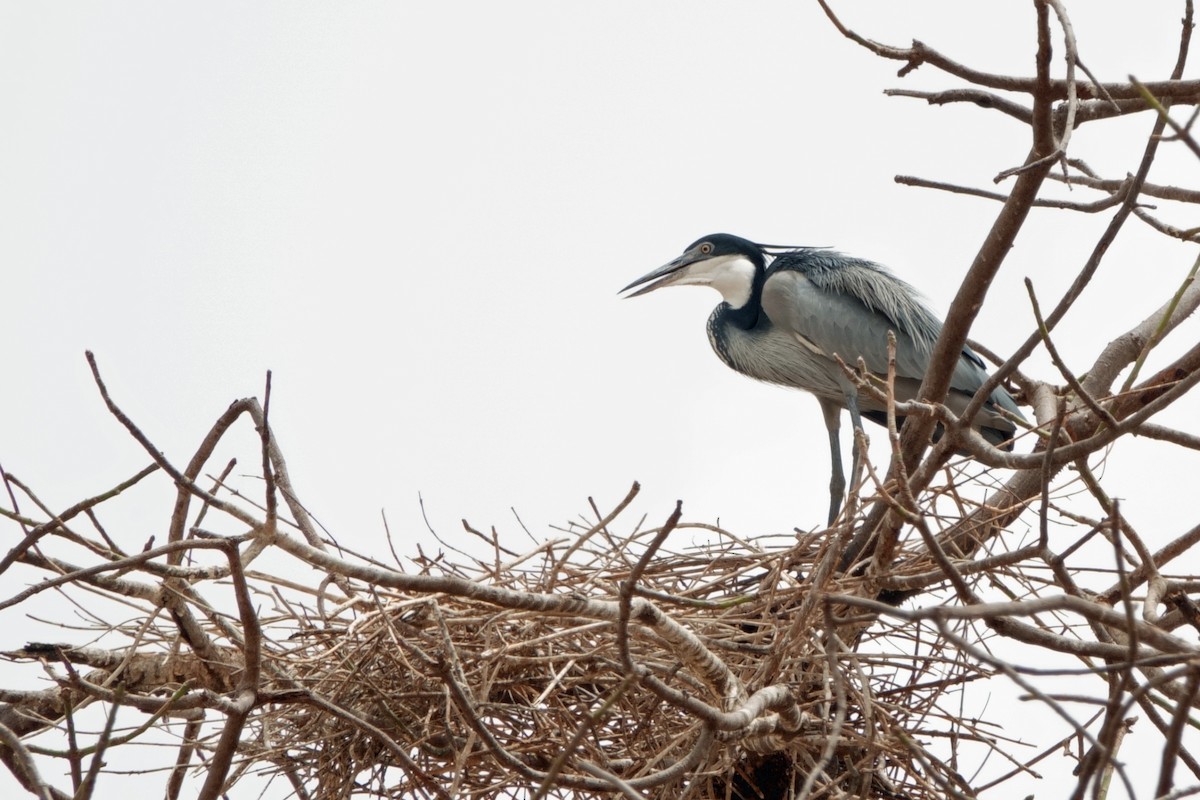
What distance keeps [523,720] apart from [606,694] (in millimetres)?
162

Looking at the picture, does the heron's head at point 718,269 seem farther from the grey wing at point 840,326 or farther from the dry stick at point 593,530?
the dry stick at point 593,530

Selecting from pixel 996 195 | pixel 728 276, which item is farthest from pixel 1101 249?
pixel 728 276

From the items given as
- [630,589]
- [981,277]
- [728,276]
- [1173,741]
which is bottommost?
[1173,741]

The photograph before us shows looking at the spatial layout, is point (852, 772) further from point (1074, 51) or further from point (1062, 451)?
point (1074, 51)

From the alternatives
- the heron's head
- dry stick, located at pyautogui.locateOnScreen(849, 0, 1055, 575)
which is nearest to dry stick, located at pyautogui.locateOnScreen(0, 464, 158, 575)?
dry stick, located at pyautogui.locateOnScreen(849, 0, 1055, 575)

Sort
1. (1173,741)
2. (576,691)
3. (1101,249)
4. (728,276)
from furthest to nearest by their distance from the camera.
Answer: (728,276) < (576,691) < (1101,249) < (1173,741)

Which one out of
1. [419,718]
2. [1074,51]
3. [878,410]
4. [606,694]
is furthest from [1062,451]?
[878,410]

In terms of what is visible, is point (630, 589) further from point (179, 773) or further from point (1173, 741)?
point (179, 773)

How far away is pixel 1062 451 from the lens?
1.57m

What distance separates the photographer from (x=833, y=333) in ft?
14.1

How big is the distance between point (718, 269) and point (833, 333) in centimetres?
70

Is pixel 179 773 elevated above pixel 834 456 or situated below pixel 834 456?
below

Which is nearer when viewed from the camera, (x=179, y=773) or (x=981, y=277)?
(x=981, y=277)

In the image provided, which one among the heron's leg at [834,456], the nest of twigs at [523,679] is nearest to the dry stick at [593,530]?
the nest of twigs at [523,679]
